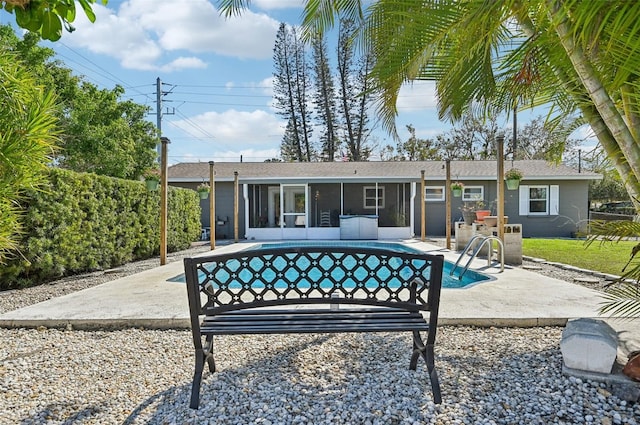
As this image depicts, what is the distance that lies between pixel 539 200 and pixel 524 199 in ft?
2.25

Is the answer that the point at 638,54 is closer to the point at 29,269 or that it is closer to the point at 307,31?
the point at 307,31

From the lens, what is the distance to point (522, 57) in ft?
9.12

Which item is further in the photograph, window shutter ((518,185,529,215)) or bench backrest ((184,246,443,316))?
window shutter ((518,185,529,215))

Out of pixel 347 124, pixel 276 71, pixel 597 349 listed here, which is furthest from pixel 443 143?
pixel 597 349

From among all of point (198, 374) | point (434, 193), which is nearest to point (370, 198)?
point (434, 193)

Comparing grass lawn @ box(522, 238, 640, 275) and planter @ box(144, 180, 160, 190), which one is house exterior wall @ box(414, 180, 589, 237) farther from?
planter @ box(144, 180, 160, 190)

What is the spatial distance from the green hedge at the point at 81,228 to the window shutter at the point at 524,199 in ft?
47.5

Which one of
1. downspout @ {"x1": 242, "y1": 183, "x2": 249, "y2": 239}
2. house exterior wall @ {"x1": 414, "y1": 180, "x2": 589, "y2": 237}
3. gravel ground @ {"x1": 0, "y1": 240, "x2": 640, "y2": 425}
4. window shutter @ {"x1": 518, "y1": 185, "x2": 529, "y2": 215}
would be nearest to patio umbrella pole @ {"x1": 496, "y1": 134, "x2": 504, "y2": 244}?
gravel ground @ {"x1": 0, "y1": 240, "x2": 640, "y2": 425}

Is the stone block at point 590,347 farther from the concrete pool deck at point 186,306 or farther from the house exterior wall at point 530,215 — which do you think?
the house exterior wall at point 530,215

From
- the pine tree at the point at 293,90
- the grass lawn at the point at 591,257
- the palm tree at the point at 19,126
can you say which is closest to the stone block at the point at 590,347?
the palm tree at the point at 19,126

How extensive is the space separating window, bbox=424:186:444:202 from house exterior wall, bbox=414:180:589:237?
149mm

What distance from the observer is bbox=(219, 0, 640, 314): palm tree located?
1.83 metres

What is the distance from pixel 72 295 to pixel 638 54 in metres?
6.21

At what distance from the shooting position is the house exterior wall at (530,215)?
16547 millimetres
